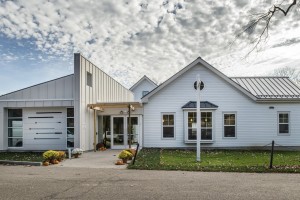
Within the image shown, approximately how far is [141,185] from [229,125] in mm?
14126

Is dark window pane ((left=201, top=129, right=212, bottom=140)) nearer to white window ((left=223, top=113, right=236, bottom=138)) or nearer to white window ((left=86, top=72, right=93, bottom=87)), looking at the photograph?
white window ((left=223, top=113, right=236, bottom=138))

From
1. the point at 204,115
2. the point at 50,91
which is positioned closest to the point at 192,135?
the point at 204,115

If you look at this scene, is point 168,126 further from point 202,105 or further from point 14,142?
point 14,142

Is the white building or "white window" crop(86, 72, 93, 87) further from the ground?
"white window" crop(86, 72, 93, 87)

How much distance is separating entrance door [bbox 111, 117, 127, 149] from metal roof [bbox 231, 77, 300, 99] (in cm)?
948

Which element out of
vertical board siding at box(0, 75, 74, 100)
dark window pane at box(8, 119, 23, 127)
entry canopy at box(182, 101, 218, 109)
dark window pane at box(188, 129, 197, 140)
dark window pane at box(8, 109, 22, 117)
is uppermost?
vertical board siding at box(0, 75, 74, 100)

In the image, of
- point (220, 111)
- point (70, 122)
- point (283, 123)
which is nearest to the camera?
point (70, 122)

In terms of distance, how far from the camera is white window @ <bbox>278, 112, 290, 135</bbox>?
22.3 meters

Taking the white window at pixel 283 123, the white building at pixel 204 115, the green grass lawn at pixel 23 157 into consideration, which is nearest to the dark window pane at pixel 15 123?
the green grass lawn at pixel 23 157

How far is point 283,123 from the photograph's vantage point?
22.3m

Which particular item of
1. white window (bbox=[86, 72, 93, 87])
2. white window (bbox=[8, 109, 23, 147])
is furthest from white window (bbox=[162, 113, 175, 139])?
white window (bbox=[8, 109, 23, 147])

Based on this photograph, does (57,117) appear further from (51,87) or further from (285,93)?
(285,93)

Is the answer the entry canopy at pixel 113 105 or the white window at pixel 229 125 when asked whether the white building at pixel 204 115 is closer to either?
the white window at pixel 229 125

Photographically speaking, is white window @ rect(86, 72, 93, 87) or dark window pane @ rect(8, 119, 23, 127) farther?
white window @ rect(86, 72, 93, 87)
